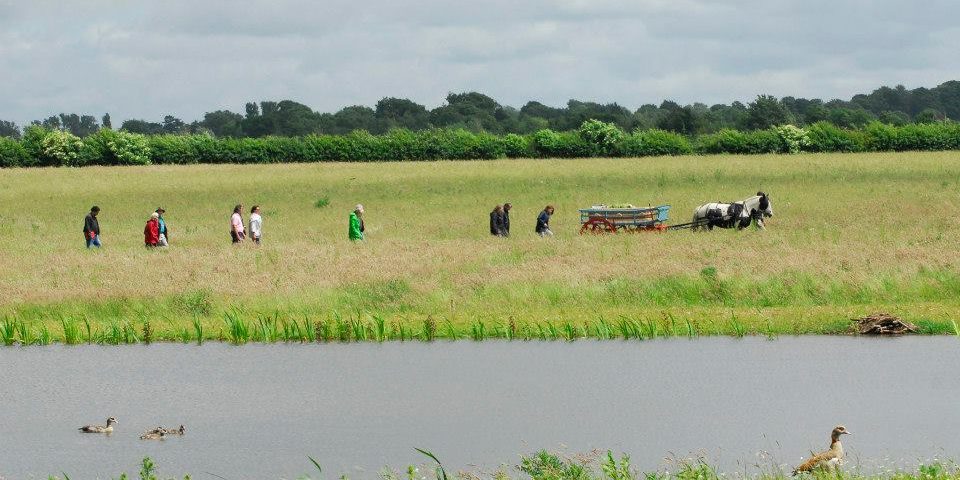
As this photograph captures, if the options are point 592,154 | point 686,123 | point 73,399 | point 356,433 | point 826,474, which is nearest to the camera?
point 826,474

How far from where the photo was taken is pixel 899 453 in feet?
55.1

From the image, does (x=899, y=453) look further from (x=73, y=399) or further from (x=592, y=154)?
(x=592, y=154)

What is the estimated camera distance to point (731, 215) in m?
46.7

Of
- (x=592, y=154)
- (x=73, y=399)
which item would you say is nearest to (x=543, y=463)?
(x=73, y=399)

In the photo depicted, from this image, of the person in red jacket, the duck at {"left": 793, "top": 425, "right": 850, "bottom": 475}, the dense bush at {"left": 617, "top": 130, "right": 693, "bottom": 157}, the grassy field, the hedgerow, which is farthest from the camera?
the dense bush at {"left": 617, "top": 130, "right": 693, "bottom": 157}

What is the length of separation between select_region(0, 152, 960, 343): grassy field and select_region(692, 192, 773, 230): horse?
1339mm

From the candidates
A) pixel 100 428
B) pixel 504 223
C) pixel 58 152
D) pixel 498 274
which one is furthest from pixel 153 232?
pixel 58 152

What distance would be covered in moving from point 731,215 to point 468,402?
2745 centimetres

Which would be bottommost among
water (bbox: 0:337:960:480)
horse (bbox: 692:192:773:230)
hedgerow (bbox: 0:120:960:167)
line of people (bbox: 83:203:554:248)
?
water (bbox: 0:337:960:480)

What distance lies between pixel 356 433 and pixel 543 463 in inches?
191

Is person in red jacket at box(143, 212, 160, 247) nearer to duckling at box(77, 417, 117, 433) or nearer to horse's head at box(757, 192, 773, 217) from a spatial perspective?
horse's head at box(757, 192, 773, 217)

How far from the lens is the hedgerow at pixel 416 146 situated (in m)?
96.2

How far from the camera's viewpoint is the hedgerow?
9625cm

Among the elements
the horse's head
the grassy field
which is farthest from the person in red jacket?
the horse's head
